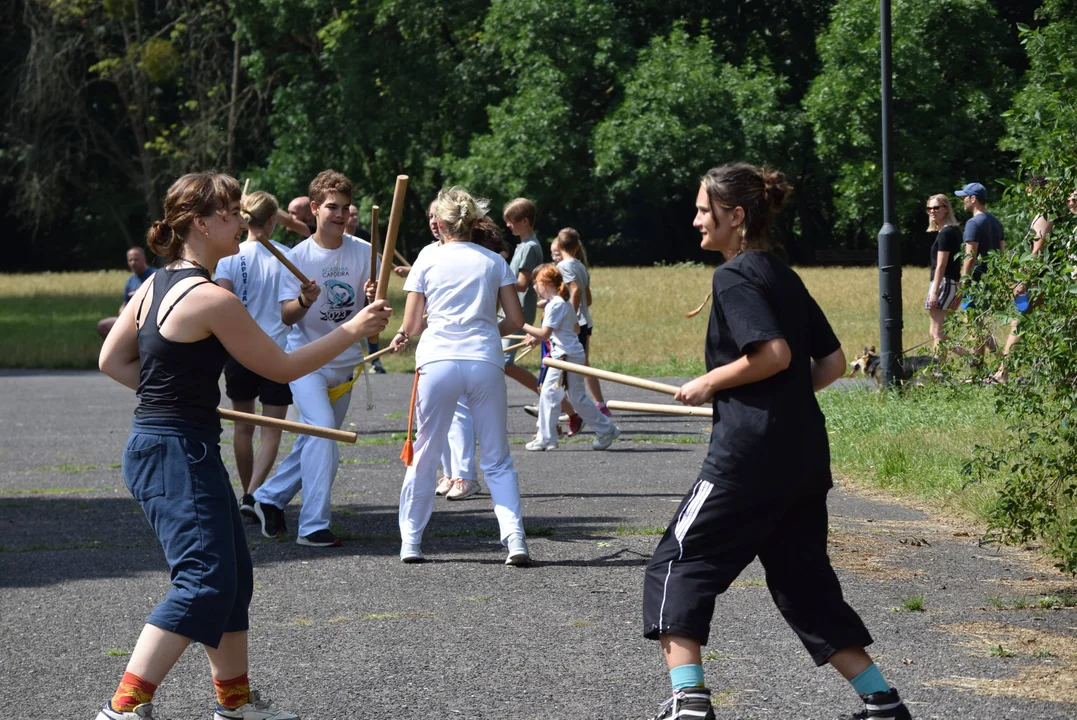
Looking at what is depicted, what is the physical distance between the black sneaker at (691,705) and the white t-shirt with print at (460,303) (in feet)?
10.1

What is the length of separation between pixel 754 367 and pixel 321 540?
153 inches

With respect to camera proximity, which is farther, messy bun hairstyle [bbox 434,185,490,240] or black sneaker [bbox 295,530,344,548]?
black sneaker [bbox 295,530,344,548]

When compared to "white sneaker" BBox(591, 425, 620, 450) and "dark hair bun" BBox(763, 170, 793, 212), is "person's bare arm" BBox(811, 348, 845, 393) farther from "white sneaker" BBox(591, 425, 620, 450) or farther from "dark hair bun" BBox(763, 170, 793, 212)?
"white sneaker" BBox(591, 425, 620, 450)

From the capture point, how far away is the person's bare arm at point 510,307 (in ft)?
22.4

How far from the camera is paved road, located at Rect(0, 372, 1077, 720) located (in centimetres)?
458

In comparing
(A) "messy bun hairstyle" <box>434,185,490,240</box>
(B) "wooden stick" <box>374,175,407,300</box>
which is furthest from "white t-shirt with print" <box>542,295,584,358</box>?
(B) "wooden stick" <box>374,175,407,300</box>

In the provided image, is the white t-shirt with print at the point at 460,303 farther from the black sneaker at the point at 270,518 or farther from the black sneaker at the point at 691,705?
the black sneaker at the point at 691,705

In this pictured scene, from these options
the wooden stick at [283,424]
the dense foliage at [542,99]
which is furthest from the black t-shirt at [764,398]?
the dense foliage at [542,99]

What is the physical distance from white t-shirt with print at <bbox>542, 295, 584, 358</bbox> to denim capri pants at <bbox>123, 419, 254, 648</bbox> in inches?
250

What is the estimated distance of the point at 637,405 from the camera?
15.1ft

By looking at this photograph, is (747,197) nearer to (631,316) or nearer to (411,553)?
(411,553)

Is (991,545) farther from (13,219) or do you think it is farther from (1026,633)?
(13,219)

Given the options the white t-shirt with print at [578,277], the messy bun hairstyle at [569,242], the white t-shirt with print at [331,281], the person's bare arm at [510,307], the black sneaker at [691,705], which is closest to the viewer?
the black sneaker at [691,705]

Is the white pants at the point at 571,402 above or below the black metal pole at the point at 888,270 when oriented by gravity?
below
